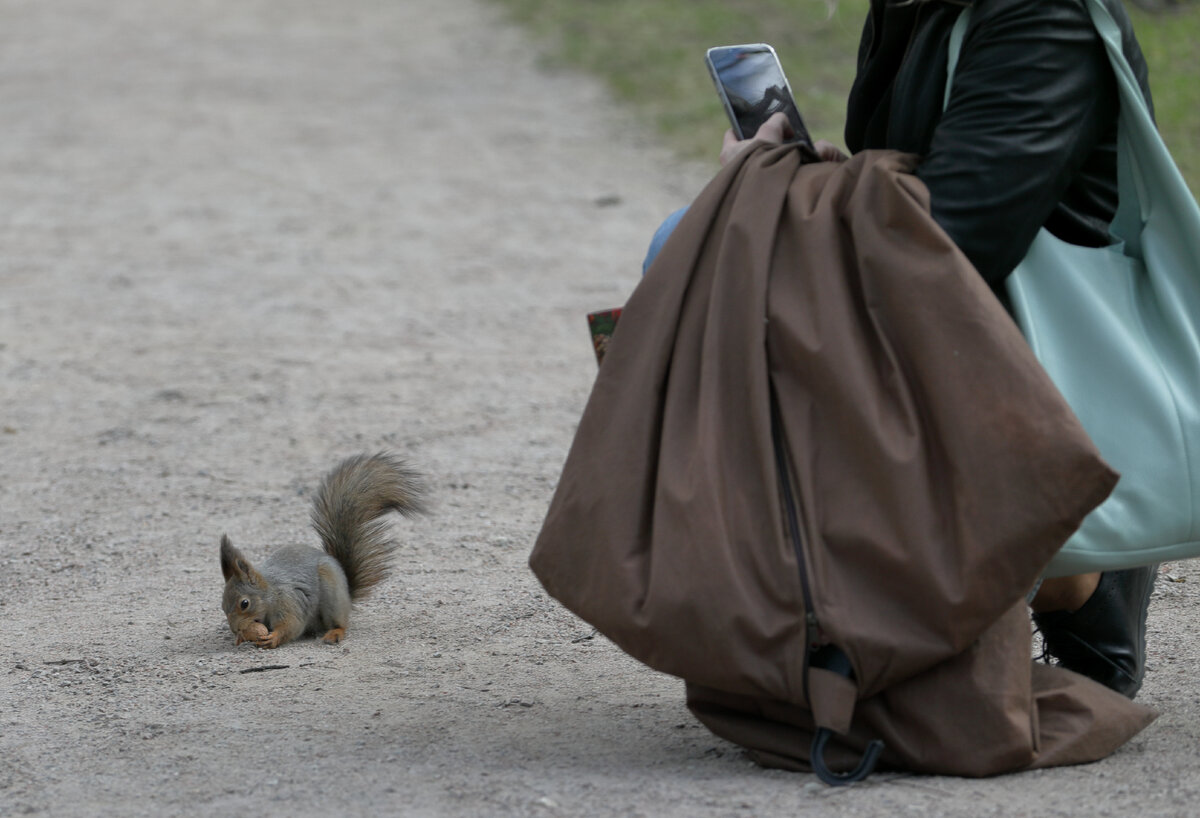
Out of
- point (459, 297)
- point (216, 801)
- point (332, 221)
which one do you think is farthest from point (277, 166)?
point (216, 801)

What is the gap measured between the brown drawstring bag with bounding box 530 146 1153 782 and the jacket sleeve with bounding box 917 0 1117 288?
8 cm

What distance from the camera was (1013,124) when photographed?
2.10 metres

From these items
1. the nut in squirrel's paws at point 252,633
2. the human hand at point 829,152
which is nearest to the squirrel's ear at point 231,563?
the nut in squirrel's paws at point 252,633

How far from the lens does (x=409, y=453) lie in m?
4.50

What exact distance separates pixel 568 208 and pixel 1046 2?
590 centimetres

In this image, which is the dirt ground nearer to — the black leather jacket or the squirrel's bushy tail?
the squirrel's bushy tail

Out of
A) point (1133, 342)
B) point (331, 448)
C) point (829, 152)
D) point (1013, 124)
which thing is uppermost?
point (1013, 124)

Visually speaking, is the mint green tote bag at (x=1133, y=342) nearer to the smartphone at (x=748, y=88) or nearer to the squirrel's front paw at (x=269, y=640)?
the smartphone at (x=748, y=88)

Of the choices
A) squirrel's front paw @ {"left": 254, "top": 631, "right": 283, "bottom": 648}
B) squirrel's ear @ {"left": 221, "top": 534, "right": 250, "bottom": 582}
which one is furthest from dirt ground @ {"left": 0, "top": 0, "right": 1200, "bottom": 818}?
squirrel's ear @ {"left": 221, "top": 534, "right": 250, "bottom": 582}

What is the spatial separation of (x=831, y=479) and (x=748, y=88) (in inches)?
30.8

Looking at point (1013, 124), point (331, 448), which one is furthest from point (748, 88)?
point (331, 448)

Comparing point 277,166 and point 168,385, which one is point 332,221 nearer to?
point 277,166

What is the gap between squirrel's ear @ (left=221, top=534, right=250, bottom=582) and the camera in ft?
10.3

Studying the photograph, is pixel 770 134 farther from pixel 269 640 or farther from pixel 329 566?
pixel 269 640
